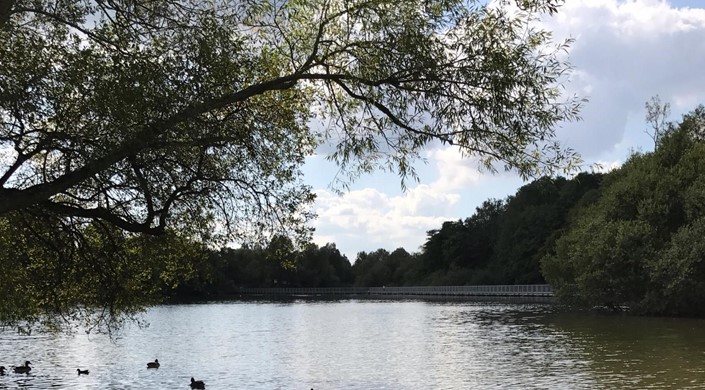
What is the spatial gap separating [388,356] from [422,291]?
322 ft

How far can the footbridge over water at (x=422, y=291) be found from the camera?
314ft

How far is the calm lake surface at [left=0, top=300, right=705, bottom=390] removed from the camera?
77.2ft

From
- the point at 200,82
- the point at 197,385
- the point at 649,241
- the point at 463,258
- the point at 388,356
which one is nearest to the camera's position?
the point at 200,82

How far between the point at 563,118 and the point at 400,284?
15496cm

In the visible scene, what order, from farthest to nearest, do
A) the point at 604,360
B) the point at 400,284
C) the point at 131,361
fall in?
the point at 400,284 < the point at 131,361 < the point at 604,360

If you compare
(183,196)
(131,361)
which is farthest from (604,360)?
(183,196)

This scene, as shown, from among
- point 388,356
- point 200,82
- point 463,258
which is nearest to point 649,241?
point 388,356

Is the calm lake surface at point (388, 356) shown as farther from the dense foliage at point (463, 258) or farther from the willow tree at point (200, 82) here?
the dense foliage at point (463, 258)

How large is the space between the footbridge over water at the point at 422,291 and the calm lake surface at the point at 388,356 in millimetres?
46716

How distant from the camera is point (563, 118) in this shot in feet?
33.1

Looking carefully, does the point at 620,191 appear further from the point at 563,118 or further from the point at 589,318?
the point at 563,118

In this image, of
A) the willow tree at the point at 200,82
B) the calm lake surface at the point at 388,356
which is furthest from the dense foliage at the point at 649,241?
the willow tree at the point at 200,82

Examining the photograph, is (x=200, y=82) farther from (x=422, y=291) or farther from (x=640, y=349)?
(x=422, y=291)

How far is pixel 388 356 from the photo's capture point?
3081cm
